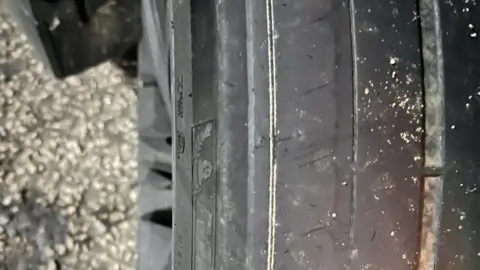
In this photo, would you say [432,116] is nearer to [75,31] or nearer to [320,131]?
[320,131]

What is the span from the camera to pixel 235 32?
0.72 metres

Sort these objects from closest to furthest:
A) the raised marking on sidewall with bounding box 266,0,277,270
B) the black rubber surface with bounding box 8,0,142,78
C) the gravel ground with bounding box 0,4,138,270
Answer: the raised marking on sidewall with bounding box 266,0,277,270
the black rubber surface with bounding box 8,0,142,78
the gravel ground with bounding box 0,4,138,270

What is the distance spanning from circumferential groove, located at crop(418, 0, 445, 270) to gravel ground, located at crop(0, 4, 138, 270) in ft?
2.47

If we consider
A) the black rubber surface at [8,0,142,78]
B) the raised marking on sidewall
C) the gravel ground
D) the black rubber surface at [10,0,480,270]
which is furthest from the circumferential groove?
the gravel ground

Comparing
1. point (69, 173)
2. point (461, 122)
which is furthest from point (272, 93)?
point (69, 173)

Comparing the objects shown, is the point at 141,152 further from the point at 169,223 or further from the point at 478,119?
the point at 478,119

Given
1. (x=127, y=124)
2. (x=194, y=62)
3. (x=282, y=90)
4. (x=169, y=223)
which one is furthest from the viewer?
(x=127, y=124)

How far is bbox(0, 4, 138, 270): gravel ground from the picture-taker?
1376 millimetres

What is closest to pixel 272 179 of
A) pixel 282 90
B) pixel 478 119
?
pixel 282 90

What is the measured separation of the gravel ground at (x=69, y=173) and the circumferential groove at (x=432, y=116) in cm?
75

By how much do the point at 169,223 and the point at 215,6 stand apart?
510 mm

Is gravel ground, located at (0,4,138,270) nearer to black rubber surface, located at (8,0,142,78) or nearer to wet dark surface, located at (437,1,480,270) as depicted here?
black rubber surface, located at (8,0,142,78)

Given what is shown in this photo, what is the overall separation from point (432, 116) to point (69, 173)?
851 millimetres

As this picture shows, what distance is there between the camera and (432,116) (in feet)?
2.33
